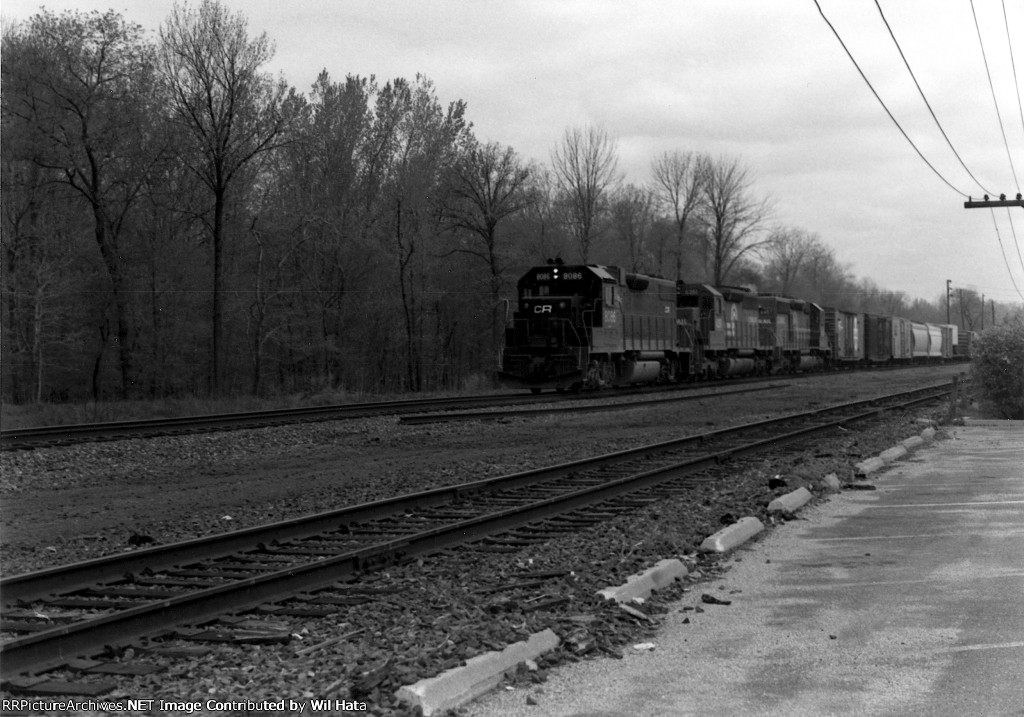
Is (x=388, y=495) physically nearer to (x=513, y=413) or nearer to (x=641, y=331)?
(x=513, y=413)

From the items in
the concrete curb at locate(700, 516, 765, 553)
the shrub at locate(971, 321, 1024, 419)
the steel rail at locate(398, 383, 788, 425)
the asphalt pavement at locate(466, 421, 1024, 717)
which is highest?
the shrub at locate(971, 321, 1024, 419)

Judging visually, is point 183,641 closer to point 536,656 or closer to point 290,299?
point 536,656

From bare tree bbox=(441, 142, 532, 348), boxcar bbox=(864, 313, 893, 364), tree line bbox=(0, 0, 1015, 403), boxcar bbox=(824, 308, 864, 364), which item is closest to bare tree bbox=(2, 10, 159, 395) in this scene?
tree line bbox=(0, 0, 1015, 403)

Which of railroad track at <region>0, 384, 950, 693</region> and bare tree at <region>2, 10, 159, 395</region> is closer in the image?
railroad track at <region>0, 384, 950, 693</region>

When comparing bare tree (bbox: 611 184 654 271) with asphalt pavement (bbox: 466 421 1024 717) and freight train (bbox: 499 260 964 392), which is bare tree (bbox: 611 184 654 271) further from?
asphalt pavement (bbox: 466 421 1024 717)

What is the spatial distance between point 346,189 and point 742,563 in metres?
42.4

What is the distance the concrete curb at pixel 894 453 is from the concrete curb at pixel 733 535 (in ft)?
15.4

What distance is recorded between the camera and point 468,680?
4.93 meters

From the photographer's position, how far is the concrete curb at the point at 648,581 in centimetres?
669

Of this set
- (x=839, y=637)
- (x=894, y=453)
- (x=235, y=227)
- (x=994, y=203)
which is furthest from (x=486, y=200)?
(x=839, y=637)

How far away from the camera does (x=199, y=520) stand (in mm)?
10273

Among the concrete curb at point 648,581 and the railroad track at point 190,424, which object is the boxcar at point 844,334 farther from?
the concrete curb at point 648,581

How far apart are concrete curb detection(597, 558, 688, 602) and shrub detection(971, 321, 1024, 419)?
709 inches

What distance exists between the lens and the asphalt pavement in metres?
4.86
